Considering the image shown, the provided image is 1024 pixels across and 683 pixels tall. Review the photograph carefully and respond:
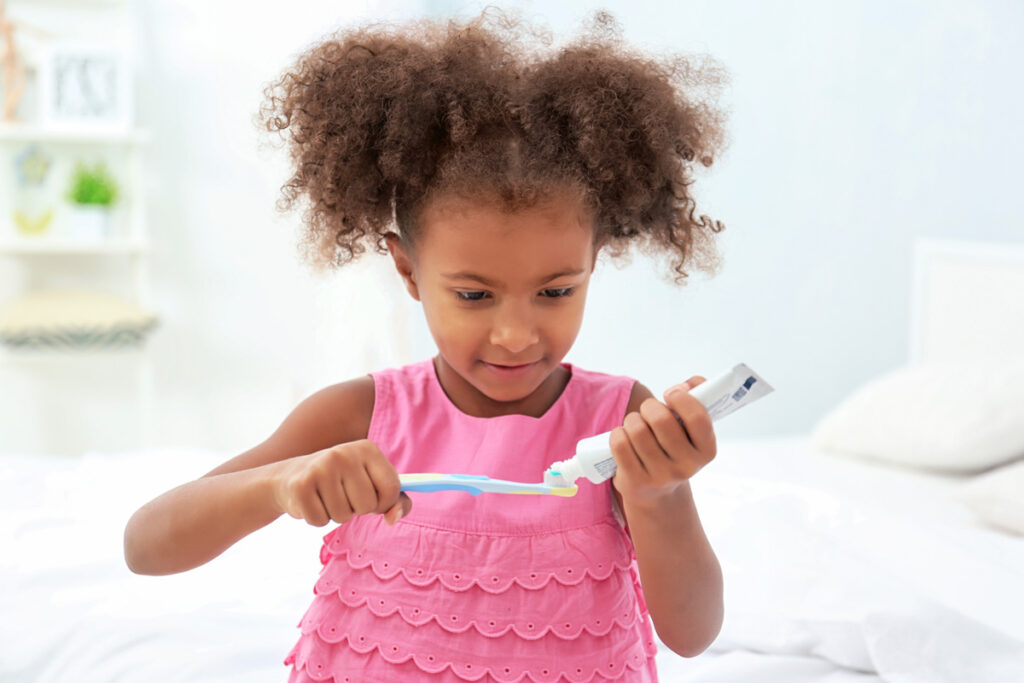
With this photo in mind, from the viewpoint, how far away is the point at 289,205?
1.03 m

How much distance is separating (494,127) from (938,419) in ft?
4.34

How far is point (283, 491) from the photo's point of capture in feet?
2.51

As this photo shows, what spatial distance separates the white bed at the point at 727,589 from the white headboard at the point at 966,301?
65cm

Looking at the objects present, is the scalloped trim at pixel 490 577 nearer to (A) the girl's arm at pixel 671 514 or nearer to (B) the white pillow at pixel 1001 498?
(A) the girl's arm at pixel 671 514

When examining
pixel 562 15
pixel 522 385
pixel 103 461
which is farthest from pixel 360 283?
pixel 522 385

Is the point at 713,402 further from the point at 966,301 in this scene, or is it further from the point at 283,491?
the point at 966,301

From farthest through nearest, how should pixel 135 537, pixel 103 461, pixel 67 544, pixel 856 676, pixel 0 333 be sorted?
pixel 0 333
pixel 103 461
pixel 67 544
pixel 856 676
pixel 135 537

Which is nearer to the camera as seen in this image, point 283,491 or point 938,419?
Answer: point 283,491

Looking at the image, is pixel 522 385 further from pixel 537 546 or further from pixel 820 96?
pixel 820 96

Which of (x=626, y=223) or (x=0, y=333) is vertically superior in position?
(x=626, y=223)

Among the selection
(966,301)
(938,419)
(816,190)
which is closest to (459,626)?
(938,419)

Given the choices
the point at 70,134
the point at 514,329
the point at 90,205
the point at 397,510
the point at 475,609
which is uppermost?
the point at 70,134

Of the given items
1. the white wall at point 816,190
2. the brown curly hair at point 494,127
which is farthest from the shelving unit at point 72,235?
the brown curly hair at point 494,127

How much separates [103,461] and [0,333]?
126 centimetres
